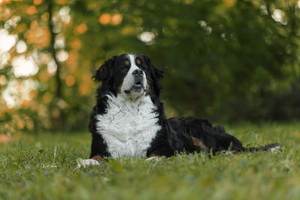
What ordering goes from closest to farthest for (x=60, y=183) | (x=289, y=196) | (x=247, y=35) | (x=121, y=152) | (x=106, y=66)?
(x=289, y=196) → (x=60, y=183) → (x=121, y=152) → (x=106, y=66) → (x=247, y=35)

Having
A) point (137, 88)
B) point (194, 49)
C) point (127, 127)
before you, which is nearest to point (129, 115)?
point (127, 127)

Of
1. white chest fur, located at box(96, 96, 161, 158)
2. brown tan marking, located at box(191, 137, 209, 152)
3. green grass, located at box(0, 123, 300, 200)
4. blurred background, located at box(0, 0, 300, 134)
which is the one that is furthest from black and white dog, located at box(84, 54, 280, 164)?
blurred background, located at box(0, 0, 300, 134)

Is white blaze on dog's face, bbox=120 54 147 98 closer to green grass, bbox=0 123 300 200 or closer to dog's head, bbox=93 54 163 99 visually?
dog's head, bbox=93 54 163 99

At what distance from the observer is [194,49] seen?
56.5ft

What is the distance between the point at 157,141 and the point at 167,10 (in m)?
11.0

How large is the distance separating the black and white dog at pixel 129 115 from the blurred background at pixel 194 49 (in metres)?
9.70

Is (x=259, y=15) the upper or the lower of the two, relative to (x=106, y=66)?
upper

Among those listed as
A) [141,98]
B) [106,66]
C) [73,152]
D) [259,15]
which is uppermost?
[259,15]

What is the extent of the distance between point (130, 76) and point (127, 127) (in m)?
0.66

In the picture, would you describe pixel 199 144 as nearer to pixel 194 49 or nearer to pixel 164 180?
pixel 164 180

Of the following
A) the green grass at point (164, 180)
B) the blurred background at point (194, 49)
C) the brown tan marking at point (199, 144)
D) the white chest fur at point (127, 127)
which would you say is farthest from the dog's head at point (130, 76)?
the blurred background at point (194, 49)

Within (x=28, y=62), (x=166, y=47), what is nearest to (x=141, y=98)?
(x=166, y=47)

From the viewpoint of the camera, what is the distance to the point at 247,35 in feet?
53.5

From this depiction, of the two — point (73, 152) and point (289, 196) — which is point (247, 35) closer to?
point (73, 152)
